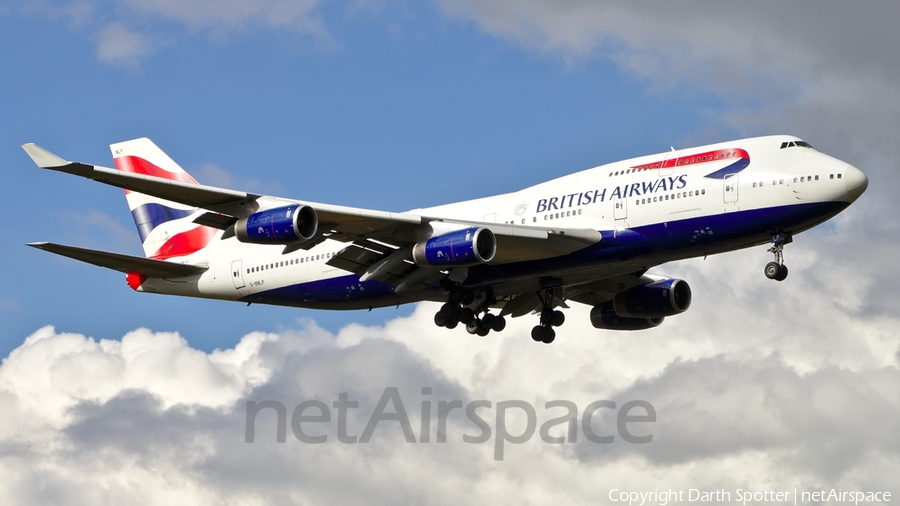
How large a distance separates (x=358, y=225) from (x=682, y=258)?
1132 centimetres

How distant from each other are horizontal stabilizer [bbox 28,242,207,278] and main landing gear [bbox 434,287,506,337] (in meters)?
11.4

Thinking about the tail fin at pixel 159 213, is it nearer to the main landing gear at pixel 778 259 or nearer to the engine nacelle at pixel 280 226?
the engine nacelle at pixel 280 226

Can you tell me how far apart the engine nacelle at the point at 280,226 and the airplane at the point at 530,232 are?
0.15 feet

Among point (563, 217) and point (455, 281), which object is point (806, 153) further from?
point (455, 281)

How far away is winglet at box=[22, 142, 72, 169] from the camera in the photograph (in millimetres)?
37969

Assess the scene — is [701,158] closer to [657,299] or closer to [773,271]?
[773,271]

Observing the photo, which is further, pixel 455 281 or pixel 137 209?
pixel 137 209

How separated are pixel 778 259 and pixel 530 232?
8.38m

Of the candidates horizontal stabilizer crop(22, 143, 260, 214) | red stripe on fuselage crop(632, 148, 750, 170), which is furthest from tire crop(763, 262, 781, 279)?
horizontal stabilizer crop(22, 143, 260, 214)

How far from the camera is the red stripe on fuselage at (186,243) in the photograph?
178ft

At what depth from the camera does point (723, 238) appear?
4259 centimetres

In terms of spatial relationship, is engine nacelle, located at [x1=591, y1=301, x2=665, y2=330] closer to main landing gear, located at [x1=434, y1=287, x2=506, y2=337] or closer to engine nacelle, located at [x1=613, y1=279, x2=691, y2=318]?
engine nacelle, located at [x1=613, y1=279, x2=691, y2=318]

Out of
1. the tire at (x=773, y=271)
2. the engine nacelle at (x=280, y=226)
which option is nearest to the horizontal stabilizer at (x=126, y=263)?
the engine nacelle at (x=280, y=226)

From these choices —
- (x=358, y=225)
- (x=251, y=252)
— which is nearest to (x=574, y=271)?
(x=358, y=225)
